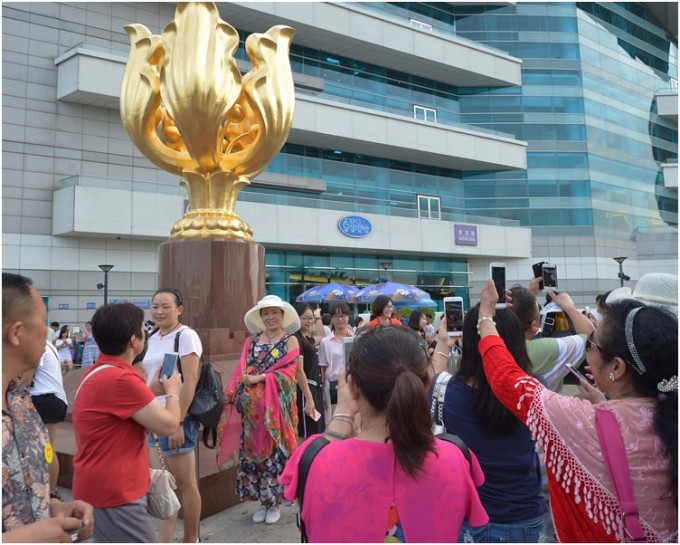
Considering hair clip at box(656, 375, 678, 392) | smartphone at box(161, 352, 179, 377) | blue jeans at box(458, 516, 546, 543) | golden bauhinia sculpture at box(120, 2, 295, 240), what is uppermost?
golden bauhinia sculpture at box(120, 2, 295, 240)

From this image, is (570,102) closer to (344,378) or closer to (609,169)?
(609,169)

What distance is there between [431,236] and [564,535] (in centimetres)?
2314

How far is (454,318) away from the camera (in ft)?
8.14

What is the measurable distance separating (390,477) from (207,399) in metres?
2.08

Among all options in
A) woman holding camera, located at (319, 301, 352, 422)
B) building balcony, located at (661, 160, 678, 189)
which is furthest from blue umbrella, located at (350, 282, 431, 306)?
building balcony, located at (661, 160, 678, 189)

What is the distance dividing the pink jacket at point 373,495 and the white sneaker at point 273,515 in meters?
2.54

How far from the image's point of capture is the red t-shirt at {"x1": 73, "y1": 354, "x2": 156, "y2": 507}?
219cm

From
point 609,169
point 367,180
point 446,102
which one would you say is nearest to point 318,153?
point 367,180

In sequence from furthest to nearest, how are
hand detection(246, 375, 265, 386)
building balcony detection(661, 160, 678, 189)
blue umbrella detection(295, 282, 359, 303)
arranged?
building balcony detection(661, 160, 678, 189) → blue umbrella detection(295, 282, 359, 303) → hand detection(246, 375, 265, 386)

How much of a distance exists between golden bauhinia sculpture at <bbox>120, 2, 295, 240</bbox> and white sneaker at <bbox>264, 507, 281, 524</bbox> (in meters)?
3.91

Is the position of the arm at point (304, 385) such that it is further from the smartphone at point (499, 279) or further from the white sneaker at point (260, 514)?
the smartphone at point (499, 279)

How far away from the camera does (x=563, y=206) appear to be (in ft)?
92.1

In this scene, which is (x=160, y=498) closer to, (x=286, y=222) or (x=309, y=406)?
(x=309, y=406)

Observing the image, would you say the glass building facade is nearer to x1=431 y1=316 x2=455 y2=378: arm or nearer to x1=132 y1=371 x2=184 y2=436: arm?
x1=431 y1=316 x2=455 y2=378: arm
